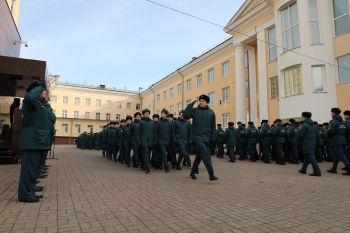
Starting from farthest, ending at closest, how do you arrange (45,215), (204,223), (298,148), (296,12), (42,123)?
(296,12) < (298,148) < (42,123) < (45,215) < (204,223)

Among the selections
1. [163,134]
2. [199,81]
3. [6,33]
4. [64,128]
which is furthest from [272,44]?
[64,128]

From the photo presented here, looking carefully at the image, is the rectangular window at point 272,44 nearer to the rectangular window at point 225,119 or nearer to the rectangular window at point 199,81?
the rectangular window at point 225,119

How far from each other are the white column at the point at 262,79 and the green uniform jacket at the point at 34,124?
20.8m

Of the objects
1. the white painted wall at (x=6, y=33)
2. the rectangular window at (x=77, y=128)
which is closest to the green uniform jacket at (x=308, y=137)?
the white painted wall at (x=6, y=33)

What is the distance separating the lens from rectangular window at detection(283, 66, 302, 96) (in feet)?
63.5

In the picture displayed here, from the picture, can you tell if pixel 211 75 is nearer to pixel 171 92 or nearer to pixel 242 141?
pixel 171 92

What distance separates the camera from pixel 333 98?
59.5 feet

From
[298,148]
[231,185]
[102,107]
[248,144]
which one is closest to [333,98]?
[298,148]

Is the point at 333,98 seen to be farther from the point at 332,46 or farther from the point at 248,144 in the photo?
the point at 248,144

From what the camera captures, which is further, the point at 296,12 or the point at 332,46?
the point at 296,12

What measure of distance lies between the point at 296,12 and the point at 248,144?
10650 millimetres

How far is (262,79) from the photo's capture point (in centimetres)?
2420

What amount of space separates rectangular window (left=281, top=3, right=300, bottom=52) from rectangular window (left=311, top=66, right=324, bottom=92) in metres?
2.01

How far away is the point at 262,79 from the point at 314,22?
20.5ft
